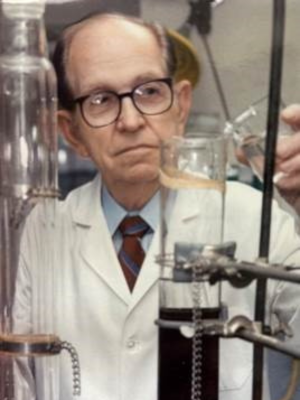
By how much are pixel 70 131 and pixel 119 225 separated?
0.39ft

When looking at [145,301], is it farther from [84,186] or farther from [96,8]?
[96,8]

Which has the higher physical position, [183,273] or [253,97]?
[253,97]

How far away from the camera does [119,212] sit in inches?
38.2

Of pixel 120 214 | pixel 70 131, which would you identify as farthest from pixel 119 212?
pixel 70 131

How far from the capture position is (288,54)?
96 centimetres

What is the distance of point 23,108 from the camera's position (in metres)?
0.93

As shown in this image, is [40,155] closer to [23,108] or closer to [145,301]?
[23,108]

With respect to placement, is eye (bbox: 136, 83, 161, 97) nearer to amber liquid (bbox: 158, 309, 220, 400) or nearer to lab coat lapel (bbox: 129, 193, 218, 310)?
lab coat lapel (bbox: 129, 193, 218, 310)

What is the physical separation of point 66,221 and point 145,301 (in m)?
0.13

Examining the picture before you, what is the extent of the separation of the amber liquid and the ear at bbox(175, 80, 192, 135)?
0.67 feet

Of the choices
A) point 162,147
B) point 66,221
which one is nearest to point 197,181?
point 162,147

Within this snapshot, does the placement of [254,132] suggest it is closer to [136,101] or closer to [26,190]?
[136,101]

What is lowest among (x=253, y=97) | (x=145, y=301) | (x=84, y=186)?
(x=145, y=301)

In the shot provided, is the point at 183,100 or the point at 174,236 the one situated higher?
the point at 183,100
